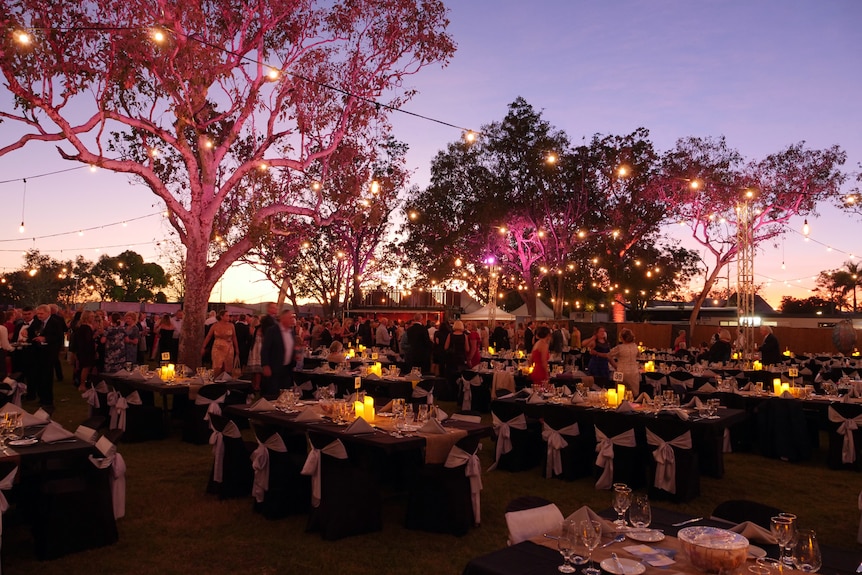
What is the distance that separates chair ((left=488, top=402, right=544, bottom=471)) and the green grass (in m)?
0.12

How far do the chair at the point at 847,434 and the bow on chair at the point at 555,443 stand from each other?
334 centimetres

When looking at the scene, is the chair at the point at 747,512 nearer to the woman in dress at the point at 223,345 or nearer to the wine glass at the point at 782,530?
the wine glass at the point at 782,530

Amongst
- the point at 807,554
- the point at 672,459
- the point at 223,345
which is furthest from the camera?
the point at 223,345

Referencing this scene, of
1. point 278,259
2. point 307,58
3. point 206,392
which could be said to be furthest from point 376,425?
point 278,259

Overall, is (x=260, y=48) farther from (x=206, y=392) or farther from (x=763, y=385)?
(x=763, y=385)

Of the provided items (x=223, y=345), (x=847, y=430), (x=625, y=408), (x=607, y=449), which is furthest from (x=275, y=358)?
(x=847, y=430)

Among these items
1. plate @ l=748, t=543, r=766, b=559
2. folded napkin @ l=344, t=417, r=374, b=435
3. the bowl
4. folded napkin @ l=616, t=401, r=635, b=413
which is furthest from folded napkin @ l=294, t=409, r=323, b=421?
plate @ l=748, t=543, r=766, b=559

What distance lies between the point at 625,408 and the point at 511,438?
1.30 m

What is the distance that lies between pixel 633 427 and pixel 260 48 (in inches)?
439

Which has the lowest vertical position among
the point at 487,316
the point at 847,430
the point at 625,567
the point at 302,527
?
the point at 302,527

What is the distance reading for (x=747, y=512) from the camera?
3.12 m

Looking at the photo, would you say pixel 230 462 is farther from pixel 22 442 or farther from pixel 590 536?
pixel 590 536

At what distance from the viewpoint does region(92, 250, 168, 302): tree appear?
203 feet

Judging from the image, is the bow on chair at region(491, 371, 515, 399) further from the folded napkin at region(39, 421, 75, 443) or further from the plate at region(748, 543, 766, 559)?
the plate at region(748, 543, 766, 559)
